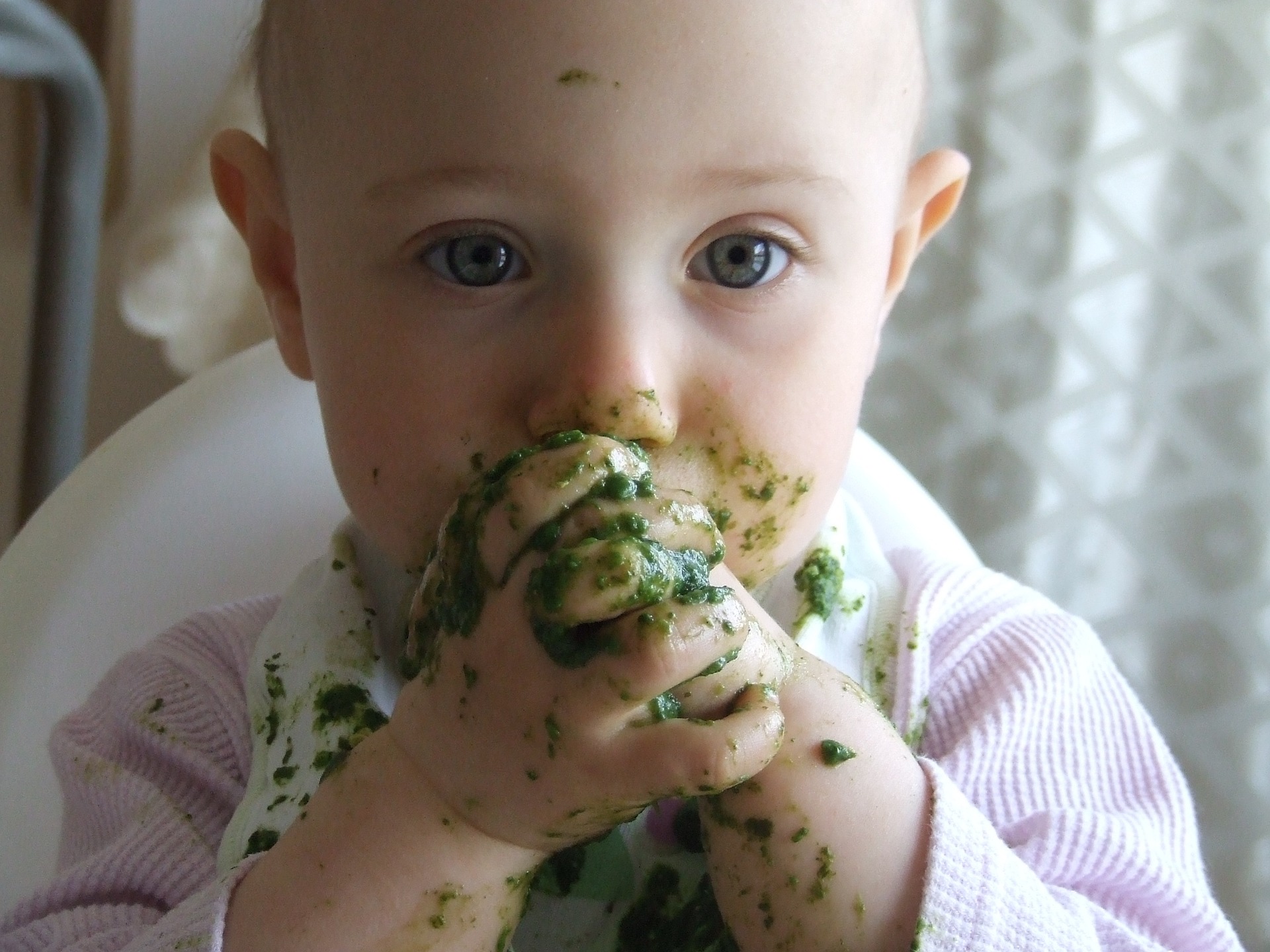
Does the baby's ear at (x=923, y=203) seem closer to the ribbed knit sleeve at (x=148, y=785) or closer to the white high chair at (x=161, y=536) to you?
the white high chair at (x=161, y=536)

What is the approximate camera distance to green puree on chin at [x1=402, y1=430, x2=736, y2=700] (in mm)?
438

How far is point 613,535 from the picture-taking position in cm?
45

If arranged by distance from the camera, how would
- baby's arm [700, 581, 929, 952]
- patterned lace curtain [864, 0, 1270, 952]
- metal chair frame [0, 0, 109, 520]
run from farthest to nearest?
patterned lace curtain [864, 0, 1270, 952] → metal chair frame [0, 0, 109, 520] → baby's arm [700, 581, 929, 952]

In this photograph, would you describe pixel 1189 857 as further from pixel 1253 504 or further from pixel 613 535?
pixel 1253 504

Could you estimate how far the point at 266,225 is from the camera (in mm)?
727

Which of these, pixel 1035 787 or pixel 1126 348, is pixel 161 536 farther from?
pixel 1126 348

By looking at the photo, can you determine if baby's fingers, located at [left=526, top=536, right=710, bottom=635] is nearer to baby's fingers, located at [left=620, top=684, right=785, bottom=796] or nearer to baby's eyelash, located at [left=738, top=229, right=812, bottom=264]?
baby's fingers, located at [left=620, top=684, right=785, bottom=796]

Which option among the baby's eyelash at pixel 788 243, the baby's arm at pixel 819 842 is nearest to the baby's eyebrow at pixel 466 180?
the baby's eyelash at pixel 788 243

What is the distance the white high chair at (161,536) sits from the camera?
835mm

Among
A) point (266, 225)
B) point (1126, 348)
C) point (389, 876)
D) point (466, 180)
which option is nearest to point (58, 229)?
point (266, 225)

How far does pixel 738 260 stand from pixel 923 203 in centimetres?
20

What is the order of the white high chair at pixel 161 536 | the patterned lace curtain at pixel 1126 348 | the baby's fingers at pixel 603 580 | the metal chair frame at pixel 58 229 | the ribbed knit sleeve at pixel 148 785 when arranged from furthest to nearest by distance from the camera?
the patterned lace curtain at pixel 1126 348 < the metal chair frame at pixel 58 229 < the white high chair at pixel 161 536 < the ribbed knit sleeve at pixel 148 785 < the baby's fingers at pixel 603 580

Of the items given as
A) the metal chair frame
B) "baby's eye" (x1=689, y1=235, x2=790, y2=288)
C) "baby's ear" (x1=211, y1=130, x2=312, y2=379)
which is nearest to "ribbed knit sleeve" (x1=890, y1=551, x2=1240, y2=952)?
"baby's eye" (x1=689, y1=235, x2=790, y2=288)

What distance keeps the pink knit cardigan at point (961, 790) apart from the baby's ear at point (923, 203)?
0.64ft
